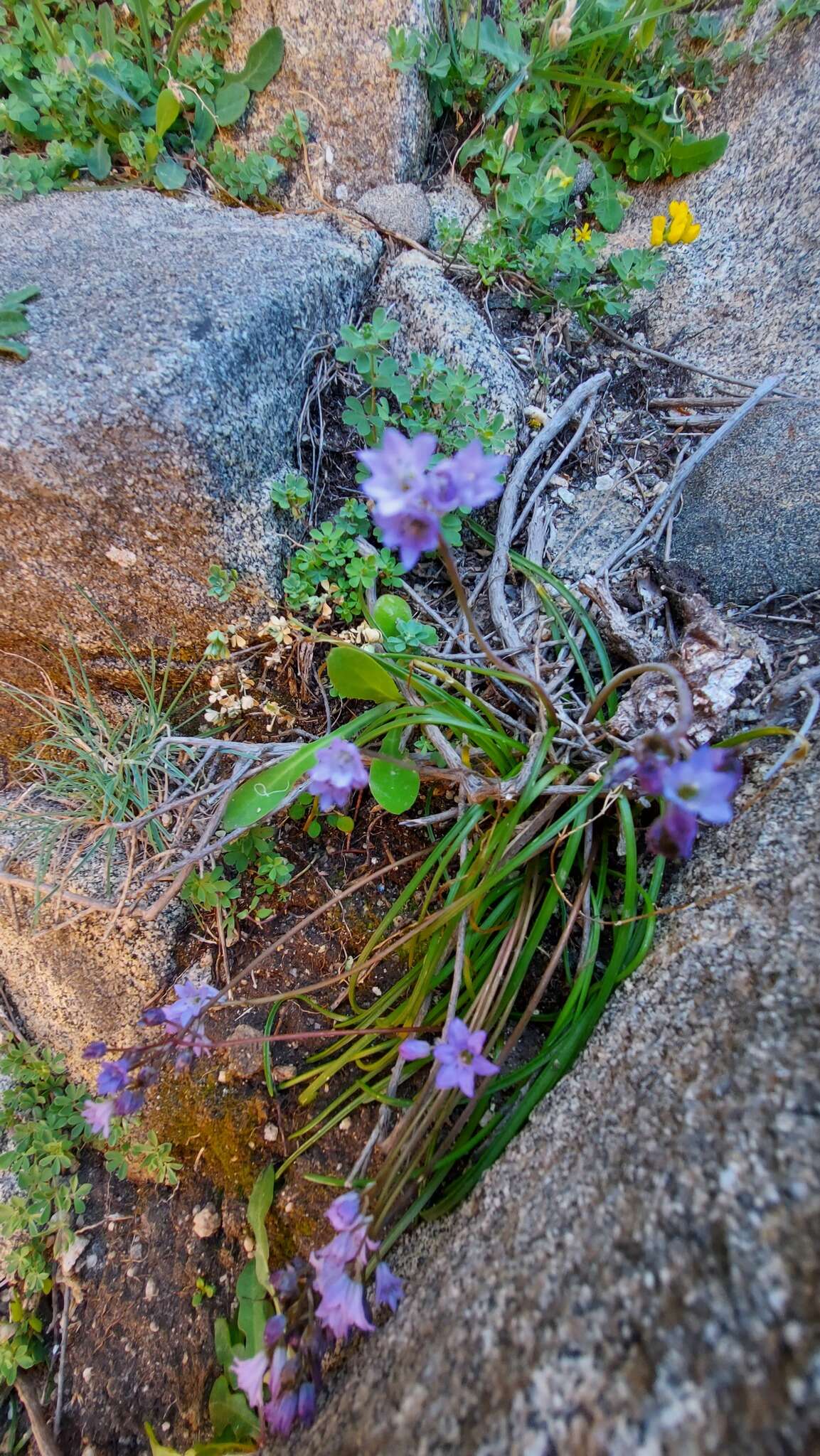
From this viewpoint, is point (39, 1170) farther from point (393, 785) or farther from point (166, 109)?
point (166, 109)

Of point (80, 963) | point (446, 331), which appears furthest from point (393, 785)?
point (446, 331)

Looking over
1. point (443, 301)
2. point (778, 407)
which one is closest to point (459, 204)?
point (443, 301)

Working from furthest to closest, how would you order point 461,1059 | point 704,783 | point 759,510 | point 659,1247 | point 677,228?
point 677,228 < point 759,510 < point 461,1059 < point 704,783 < point 659,1247

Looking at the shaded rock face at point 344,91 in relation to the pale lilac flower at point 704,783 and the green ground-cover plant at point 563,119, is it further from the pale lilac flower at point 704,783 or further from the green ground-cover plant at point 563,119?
the pale lilac flower at point 704,783

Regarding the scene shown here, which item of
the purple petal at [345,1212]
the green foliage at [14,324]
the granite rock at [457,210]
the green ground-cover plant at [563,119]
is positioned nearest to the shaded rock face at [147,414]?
the green foliage at [14,324]

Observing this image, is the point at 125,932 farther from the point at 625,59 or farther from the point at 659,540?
the point at 625,59

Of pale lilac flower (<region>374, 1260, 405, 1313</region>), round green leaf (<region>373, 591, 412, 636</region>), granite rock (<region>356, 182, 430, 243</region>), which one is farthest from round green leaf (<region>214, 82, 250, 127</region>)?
pale lilac flower (<region>374, 1260, 405, 1313</region>)
